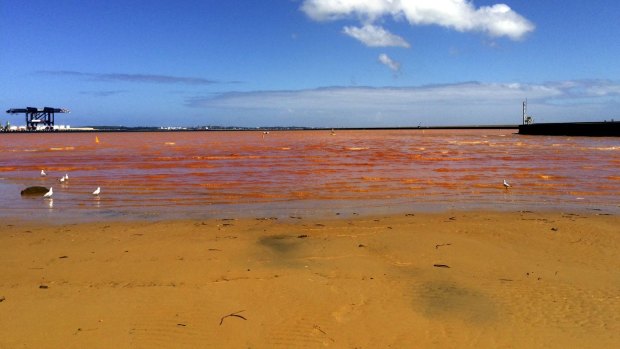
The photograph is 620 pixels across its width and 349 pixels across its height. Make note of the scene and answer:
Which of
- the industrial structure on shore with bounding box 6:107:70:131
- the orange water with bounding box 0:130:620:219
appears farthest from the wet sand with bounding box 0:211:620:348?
the industrial structure on shore with bounding box 6:107:70:131

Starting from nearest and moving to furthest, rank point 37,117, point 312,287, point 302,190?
point 312,287, point 302,190, point 37,117

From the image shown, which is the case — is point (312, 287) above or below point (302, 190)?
below

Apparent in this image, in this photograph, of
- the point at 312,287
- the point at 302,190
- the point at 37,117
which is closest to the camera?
the point at 312,287

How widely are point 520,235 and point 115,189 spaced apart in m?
11.3

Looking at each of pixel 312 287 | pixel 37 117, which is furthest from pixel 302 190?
pixel 37 117

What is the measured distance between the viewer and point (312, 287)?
5254 mm

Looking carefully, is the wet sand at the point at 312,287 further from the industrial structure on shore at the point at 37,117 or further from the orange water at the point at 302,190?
the industrial structure on shore at the point at 37,117

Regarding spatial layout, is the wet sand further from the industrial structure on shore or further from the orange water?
the industrial structure on shore

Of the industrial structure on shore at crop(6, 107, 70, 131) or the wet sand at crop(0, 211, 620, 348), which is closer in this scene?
the wet sand at crop(0, 211, 620, 348)

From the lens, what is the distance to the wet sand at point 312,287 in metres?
4.15

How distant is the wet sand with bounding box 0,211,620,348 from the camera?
13.6ft

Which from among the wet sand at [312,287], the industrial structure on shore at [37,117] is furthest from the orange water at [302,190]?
the industrial structure on shore at [37,117]

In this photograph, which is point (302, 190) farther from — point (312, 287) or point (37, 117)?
point (37, 117)

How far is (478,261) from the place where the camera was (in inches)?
247
